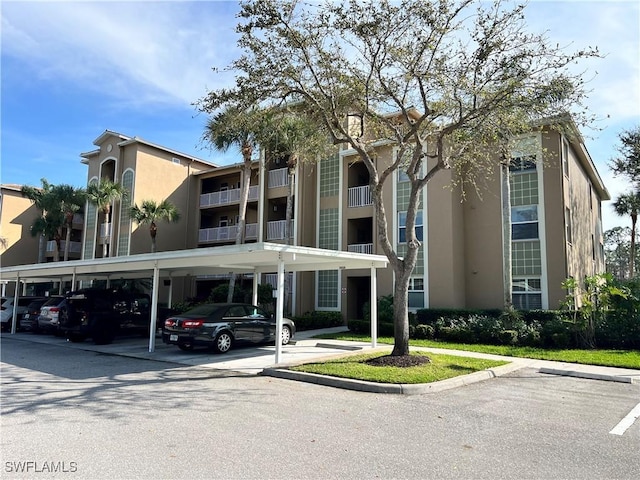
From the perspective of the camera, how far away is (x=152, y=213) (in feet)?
93.5

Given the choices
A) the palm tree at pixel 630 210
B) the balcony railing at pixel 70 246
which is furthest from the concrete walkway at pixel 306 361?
the palm tree at pixel 630 210

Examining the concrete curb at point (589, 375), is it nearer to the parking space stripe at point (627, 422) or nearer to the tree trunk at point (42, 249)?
the parking space stripe at point (627, 422)

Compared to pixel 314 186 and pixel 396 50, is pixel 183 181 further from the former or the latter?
pixel 396 50

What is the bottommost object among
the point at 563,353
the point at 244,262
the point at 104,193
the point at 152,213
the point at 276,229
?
the point at 563,353

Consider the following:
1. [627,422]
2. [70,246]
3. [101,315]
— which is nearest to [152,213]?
[70,246]

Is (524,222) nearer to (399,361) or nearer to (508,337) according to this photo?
(508,337)

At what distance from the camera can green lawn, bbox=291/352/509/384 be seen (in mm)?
9477

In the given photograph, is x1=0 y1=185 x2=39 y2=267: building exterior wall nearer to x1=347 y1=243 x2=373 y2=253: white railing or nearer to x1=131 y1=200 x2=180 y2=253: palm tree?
x1=131 y1=200 x2=180 y2=253: palm tree

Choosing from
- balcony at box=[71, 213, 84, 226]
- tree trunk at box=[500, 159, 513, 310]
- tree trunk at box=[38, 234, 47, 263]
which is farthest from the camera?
balcony at box=[71, 213, 84, 226]

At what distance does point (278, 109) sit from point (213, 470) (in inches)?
406

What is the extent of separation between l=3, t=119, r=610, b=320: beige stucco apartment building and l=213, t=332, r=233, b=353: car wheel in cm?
726

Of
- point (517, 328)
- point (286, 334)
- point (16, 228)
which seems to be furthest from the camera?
point (16, 228)

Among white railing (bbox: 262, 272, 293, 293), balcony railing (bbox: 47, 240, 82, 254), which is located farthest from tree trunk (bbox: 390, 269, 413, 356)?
balcony railing (bbox: 47, 240, 82, 254)

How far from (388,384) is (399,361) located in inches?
81.6
